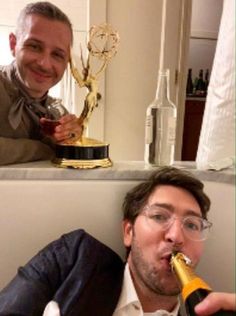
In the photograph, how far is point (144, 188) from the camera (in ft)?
2.83

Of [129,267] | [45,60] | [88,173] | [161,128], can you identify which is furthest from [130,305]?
[45,60]

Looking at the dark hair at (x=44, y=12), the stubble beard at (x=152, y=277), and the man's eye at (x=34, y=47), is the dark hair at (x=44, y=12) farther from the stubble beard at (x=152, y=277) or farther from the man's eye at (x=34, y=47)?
the stubble beard at (x=152, y=277)

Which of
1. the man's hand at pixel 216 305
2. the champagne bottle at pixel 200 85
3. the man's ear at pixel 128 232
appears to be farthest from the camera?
the champagne bottle at pixel 200 85

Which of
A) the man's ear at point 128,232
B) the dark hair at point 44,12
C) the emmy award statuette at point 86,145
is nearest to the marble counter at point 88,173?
the emmy award statuette at point 86,145

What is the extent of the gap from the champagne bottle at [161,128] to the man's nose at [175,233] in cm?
26

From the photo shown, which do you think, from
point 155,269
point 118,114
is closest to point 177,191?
point 155,269

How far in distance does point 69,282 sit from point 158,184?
1.01ft

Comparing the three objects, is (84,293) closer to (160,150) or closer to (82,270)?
(82,270)

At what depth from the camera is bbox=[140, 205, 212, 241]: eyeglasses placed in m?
0.76

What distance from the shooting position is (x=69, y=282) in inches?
28.6

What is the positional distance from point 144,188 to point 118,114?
1.06 metres

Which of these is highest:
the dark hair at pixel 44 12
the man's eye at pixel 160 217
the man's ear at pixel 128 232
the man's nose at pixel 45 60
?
the dark hair at pixel 44 12

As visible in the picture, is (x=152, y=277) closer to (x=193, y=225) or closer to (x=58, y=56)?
(x=193, y=225)

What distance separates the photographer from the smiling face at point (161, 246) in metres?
0.71
